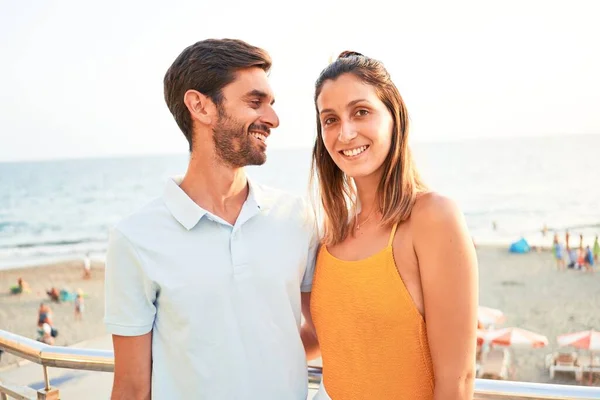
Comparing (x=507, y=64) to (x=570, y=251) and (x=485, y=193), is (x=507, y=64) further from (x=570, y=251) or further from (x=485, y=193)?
(x=570, y=251)

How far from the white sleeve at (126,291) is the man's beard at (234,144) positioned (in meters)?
0.54

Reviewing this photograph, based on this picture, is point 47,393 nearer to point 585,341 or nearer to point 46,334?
point 585,341

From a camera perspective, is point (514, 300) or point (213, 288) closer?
point (213, 288)

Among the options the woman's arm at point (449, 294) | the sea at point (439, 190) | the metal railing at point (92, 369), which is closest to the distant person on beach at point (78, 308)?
the sea at point (439, 190)

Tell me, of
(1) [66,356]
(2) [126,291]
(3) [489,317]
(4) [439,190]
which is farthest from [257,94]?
(4) [439,190]

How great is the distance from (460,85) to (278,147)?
60089mm

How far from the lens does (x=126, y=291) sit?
2.04 metres

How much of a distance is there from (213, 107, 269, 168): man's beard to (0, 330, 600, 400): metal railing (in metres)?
0.91

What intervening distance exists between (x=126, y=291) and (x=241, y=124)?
2.64ft

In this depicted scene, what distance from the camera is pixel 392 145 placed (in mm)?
2182

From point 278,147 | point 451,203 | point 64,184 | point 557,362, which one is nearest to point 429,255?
point 451,203

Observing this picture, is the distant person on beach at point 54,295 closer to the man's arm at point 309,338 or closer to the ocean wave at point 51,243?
the ocean wave at point 51,243

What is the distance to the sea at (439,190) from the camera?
3500cm

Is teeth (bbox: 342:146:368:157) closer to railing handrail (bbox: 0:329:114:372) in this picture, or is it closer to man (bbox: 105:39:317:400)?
man (bbox: 105:39:317:400)
